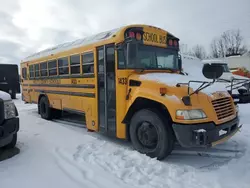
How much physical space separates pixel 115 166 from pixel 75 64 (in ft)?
10.5

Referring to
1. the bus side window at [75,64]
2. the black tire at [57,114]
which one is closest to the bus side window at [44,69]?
the black tire at [57,114]

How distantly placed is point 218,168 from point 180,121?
0.99 m

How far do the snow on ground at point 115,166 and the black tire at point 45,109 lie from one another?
100 inches

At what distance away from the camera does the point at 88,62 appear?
5262 millimetres

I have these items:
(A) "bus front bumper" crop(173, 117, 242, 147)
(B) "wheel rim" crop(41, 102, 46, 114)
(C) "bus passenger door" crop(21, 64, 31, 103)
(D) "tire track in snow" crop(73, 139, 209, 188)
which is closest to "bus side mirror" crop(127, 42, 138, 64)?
(A) "bus front bumper" crop(173, 117, 242, 147)

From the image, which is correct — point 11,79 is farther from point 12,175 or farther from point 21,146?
point 12,175

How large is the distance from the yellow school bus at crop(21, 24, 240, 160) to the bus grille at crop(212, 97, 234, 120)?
16mm

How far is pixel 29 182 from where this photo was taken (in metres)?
3.00

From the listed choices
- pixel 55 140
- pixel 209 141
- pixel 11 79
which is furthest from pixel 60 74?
pixel 11 79

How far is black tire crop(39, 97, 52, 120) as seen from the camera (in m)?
7.45

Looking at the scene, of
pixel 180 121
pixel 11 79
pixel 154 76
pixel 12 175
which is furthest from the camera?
pixel 11 79

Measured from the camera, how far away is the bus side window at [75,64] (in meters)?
5.69

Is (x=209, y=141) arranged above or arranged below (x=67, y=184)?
above

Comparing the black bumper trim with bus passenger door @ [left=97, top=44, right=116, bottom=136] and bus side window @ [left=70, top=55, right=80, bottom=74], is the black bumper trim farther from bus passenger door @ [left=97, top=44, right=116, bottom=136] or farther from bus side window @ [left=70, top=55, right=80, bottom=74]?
bus side window @ [left=70, top=55, right=80, bottom=74]
